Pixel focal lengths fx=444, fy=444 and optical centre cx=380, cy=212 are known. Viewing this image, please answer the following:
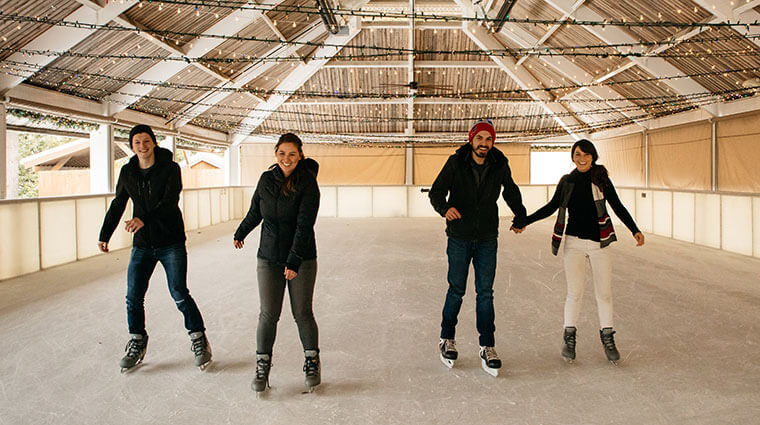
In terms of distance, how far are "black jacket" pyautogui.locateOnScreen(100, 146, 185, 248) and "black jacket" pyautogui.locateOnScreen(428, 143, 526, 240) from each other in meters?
1.63

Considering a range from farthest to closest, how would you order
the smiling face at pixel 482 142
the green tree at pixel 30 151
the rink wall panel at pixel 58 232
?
the green tree at pixel 30 151, the rink wall panel at pixel 58 232, the smiling face at pixel 482 142

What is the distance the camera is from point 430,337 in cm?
343

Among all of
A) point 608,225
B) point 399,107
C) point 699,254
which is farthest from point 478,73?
point 608,225

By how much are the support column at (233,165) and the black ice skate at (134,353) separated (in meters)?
14.8

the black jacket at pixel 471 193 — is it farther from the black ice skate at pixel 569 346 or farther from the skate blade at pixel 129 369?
the skate blade at pixel 129 369

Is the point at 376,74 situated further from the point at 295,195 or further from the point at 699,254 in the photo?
the point at 295,195

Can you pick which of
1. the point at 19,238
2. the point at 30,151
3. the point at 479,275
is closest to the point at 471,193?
the point at 479,275

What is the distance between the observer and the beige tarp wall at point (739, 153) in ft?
28.8

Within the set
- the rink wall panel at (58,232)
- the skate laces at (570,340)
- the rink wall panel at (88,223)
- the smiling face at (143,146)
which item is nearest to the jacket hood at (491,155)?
the skate laces at (570,340)

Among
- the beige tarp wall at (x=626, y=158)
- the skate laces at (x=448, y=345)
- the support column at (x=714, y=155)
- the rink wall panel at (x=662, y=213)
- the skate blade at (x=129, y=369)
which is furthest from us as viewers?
the beige tarp wall at (x=626, y=158)

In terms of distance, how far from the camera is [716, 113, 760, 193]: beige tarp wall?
8.79 m

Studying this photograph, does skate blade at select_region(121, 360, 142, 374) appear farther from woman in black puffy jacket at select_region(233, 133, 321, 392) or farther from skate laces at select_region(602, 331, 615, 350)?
skate laces at select_region(602, 331, 615, 350)

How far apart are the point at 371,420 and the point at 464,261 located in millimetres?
1089

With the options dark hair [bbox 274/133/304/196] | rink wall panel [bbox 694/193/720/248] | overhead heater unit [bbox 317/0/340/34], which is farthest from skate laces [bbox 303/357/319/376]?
rink wall panel [bbox 694/193/720/248]
